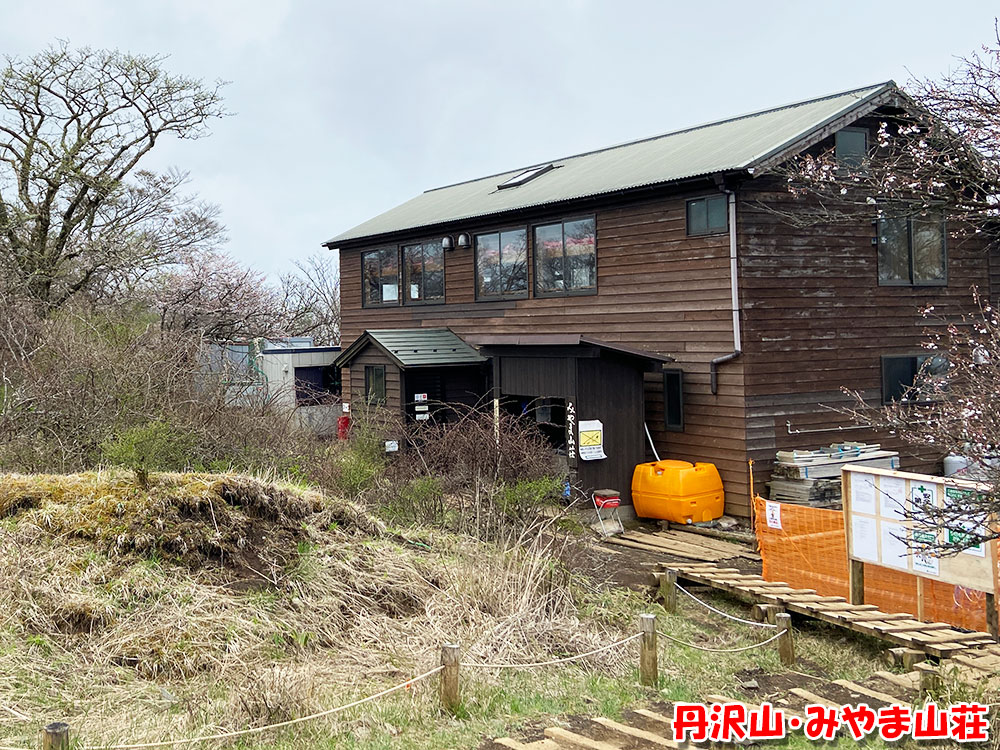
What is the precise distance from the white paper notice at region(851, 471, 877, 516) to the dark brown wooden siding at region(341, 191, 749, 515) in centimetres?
495

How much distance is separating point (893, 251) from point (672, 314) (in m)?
4.42

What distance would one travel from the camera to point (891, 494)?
10.5m

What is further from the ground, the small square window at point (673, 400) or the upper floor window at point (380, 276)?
the upper floor window at point (380, 276)

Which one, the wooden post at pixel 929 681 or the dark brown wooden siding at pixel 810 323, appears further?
the dark brown wooden siding at pixel 810 323

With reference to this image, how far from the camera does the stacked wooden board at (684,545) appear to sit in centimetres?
1416

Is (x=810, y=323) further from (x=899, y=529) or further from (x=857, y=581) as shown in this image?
(x=899, y=529)

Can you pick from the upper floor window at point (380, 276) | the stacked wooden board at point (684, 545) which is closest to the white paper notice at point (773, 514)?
the stacked wooden board at point (684, 545)

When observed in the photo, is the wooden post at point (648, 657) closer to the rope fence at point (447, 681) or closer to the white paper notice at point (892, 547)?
the rope fence at point (447, 681)

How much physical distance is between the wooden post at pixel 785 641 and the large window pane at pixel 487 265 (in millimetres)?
12529

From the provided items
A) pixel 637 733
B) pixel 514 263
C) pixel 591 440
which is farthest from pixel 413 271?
pixel 637 733

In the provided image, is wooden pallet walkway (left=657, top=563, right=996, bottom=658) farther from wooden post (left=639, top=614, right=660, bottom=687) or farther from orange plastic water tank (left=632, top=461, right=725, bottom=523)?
orange plastic water tank (left=632, top=461, right=725, bottom=523)

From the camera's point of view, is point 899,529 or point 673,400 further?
point 673,400

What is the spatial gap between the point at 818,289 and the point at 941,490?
757cm

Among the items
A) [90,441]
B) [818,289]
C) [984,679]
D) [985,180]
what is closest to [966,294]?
[818,289]
